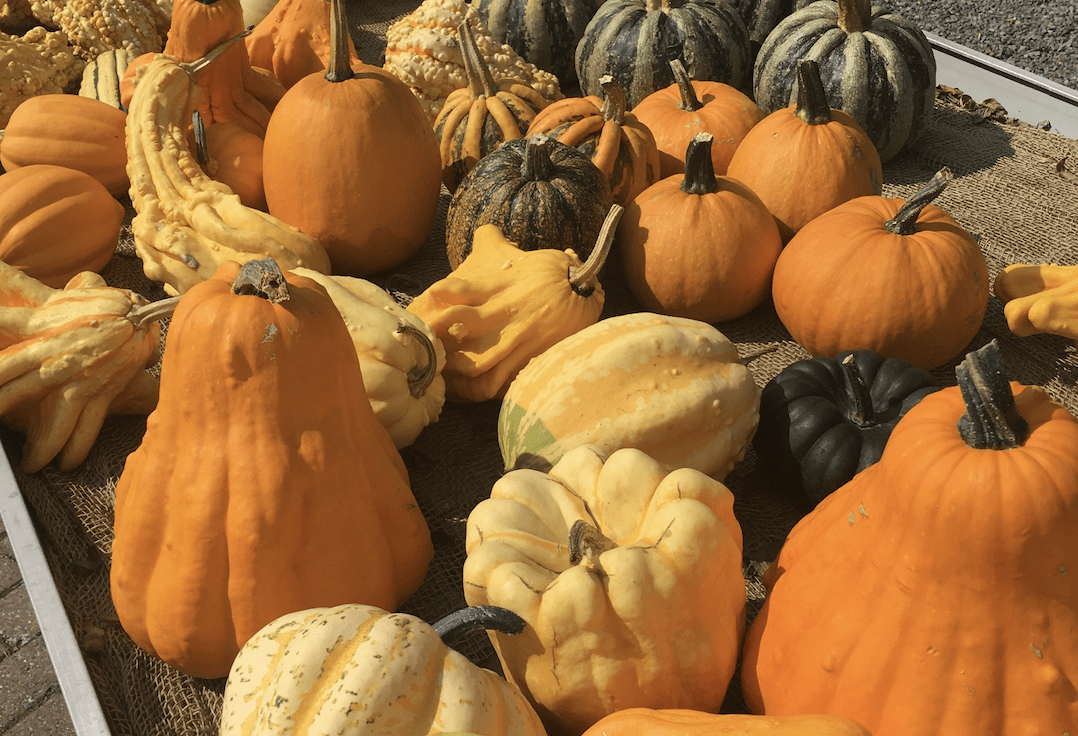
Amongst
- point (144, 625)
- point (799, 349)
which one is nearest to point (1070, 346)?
point (799, 349)

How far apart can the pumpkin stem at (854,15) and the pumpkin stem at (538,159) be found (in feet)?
5.26

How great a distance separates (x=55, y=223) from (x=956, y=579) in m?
2.88

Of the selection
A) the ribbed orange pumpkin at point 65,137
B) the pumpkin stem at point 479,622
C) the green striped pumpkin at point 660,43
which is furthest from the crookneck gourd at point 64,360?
the green striped pumpkin at point 660,43

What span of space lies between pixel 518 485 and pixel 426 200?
155 centimetres

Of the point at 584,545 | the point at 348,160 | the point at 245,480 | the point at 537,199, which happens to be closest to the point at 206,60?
the point at 348,160

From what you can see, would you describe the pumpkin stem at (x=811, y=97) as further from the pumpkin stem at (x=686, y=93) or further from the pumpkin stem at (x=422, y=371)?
the pumpkin stem at (x=422, y=371)

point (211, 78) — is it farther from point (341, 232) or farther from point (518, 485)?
point (518, 485)

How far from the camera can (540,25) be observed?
4422mm

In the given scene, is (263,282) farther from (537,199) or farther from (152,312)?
(537,199)

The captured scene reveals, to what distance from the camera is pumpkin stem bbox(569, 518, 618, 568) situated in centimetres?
182

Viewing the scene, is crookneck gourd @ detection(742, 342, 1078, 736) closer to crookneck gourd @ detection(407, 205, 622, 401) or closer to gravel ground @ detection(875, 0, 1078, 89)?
crookneck gourd @ detection(407, 205, 622, 401)

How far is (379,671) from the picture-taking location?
5.08 ft

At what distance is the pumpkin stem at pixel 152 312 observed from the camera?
245cm

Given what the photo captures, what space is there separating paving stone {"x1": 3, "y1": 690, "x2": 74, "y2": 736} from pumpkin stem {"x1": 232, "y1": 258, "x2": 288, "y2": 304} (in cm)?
170
